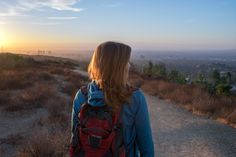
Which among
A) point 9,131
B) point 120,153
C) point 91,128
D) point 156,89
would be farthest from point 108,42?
point 156,89

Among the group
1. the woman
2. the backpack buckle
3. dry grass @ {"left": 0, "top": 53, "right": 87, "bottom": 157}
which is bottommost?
dry grass @ {"left": 0, "top": 53, "right": 87, "bottom": 157}

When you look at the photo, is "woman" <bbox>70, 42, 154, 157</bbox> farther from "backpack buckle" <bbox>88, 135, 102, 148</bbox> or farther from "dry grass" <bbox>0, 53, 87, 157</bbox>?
"dry grass" <bbox>0, 53, 87, 157</bbox>

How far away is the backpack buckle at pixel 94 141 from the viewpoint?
97.2 inches

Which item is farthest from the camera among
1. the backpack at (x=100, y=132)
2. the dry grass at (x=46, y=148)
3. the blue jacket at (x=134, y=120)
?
the dry grass at (x=46, y=148)

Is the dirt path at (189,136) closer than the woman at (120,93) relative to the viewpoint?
No

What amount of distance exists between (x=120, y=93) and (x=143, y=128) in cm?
33

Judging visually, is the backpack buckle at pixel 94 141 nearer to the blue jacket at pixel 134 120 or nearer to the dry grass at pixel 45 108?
the blue jacket at pixel 134 120

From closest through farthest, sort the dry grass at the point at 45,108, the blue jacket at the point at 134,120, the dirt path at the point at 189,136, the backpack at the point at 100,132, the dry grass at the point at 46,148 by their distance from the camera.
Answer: the backpack at the point at 100,132
the blue jacket at the point at 134,120
the dry grass at the point at 46,148
the dry grass at the point at 45,108
the dirt path at the point at 189,136

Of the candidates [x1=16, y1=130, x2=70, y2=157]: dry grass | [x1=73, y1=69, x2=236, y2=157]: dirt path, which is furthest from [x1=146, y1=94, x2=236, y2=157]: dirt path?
[x1=16, y1=130, x2=70, y2=157]: dry grass

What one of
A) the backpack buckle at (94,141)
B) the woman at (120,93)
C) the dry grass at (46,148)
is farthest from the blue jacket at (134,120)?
the dry grass at (46,148)

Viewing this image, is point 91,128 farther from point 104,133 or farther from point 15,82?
point 15,82

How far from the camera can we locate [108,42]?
2.57 metres

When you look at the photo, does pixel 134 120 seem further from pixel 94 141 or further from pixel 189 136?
pixel 189 136

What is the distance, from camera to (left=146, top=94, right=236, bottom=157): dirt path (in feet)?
26.4
